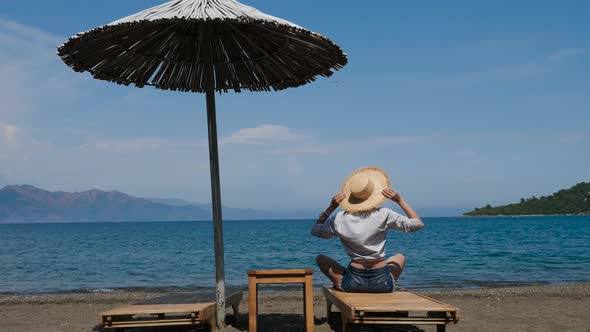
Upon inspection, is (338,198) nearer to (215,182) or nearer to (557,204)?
(215,182)

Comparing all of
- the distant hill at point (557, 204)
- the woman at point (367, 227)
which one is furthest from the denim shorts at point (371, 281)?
the distant hill at point (557, 204)

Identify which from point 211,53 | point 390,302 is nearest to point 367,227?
point 390,302

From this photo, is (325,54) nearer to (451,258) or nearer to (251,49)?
(251,49)

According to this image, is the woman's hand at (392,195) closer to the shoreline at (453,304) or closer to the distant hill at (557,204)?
the shoreline at (453,304)

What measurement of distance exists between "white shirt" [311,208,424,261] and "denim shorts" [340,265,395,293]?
138mm

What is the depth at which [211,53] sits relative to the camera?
5980 millimetres

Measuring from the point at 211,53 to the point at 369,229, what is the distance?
253 cm

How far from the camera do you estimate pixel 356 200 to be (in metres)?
5.74

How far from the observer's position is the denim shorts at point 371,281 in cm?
559

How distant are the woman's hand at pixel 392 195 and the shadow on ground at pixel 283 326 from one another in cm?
126

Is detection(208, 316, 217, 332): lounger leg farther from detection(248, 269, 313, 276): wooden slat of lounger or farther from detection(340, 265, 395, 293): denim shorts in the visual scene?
detection(340, 265, 395, 293): denim shorts

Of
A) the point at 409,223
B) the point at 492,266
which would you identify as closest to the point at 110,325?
the point at 409,223

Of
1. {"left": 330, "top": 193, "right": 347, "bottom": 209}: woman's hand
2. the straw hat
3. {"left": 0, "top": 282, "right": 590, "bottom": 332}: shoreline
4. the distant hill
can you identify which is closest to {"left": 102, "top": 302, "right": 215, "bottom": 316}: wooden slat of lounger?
{"left": 0, "top": 282, "right": 590, "bottom": 332}: shoreline

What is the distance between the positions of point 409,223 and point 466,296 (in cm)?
517
